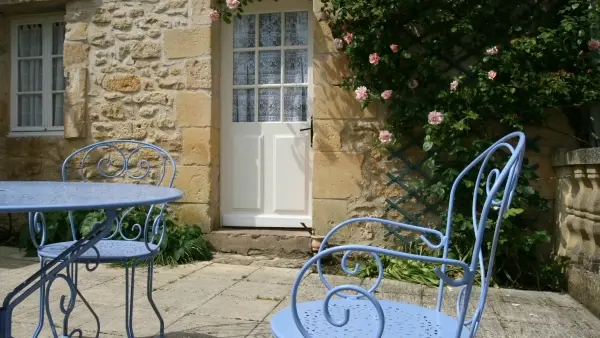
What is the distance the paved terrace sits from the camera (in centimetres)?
242

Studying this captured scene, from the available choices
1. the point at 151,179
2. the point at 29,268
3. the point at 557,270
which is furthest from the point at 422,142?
the point at 29,268

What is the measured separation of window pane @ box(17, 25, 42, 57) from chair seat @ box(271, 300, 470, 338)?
4680 mm

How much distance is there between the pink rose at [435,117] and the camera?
3.48 meters

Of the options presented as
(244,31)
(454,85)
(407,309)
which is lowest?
(407,309)

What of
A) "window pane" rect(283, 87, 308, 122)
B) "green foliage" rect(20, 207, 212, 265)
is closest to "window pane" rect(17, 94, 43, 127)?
"green foliage" rect(20, 207, 212, 265)

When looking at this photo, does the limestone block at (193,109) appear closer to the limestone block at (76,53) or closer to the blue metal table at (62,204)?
the limestone block at (76,53)

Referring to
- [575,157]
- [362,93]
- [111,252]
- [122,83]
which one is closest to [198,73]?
[122,83]

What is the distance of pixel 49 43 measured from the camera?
4867mm

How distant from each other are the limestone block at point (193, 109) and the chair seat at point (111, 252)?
84.2 inches

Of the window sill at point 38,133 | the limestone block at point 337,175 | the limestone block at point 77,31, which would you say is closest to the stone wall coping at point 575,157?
the limestone block at point 337,175

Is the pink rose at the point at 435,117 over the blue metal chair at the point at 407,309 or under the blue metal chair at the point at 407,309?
over

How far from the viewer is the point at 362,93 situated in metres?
3.66

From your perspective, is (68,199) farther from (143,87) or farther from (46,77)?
(46,77)

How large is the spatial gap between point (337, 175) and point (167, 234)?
1454 mm
